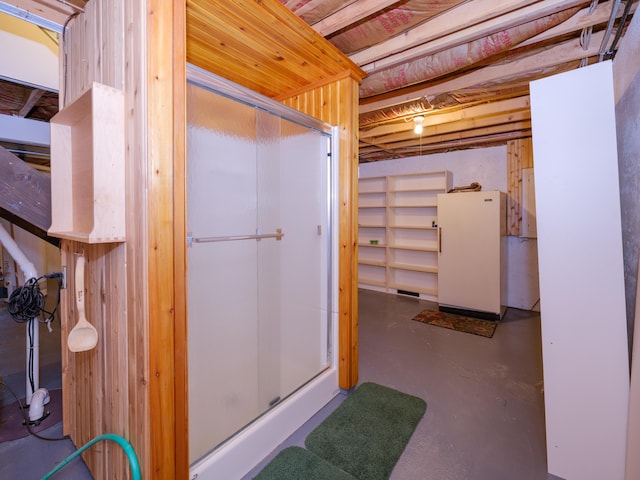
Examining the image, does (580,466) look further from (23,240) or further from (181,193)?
(23,240)

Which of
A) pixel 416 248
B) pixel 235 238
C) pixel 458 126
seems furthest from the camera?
pixel 416 248

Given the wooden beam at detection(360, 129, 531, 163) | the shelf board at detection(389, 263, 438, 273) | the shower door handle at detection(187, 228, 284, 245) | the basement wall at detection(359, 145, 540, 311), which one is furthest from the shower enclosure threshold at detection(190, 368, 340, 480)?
the wooden beam at detection(360, 129, 531, 163)

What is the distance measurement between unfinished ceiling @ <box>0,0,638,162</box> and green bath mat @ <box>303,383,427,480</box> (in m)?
2.40

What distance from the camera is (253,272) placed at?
171 centimetres

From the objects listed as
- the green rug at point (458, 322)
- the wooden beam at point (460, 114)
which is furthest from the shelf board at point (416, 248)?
the wooden beam at point (460, 114)

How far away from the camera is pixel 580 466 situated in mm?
1455

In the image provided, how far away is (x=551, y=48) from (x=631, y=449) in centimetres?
243

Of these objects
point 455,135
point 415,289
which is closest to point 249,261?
point 455,135

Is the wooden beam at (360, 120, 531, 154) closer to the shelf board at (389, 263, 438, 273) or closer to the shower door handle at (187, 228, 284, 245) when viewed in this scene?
the shelf board at (389, 263, 438, 273)

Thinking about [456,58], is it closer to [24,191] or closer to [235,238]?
[235,238]

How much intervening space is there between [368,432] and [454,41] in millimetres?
2514

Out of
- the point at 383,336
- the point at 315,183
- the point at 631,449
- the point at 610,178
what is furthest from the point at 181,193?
the point at 383,336

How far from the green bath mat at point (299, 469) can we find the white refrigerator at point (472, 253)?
314 centimetres

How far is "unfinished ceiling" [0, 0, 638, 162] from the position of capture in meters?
1.59
